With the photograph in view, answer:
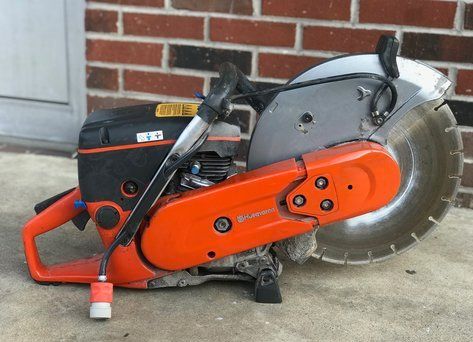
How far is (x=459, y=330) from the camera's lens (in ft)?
5.41

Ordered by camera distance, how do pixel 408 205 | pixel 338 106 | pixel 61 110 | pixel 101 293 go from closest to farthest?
pixel 101 293
pixel 338 106
pixel 408 205
pixel 61 110

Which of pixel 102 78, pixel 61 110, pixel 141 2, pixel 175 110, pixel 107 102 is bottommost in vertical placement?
pixel 61 110

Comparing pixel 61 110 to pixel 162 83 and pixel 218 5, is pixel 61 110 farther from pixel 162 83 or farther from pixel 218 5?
pixel 218 5

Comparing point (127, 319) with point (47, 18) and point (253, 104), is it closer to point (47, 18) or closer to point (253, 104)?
point (253, 104)

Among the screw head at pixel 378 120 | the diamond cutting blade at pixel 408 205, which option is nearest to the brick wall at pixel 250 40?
the diamond cutting blade at pixel 408 205

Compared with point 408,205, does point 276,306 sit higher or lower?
lower

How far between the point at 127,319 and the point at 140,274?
0.14 metres

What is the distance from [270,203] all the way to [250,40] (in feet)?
3.47

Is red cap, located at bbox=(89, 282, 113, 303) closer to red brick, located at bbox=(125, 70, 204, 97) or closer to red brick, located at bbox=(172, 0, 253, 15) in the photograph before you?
red brick, located at bbox=(125, 70, 204, 97)

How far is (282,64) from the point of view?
8.27 feet

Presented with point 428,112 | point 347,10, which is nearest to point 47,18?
point 347,10

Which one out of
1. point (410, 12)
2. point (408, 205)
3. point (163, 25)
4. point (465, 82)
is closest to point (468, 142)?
point (465, 82)

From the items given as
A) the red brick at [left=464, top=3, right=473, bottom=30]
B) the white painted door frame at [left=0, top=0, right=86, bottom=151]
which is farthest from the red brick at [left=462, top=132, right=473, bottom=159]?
the white painted door frame at [left=0, top=0, right=86, bottom=151]

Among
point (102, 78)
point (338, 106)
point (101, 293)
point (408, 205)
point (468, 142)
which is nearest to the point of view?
point (101, 293)
